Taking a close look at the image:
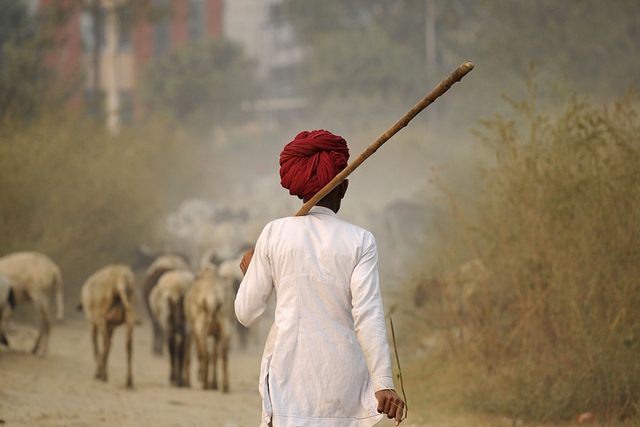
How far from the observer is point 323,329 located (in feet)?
10.3

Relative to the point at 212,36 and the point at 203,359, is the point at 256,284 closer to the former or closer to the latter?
the point at 203,359

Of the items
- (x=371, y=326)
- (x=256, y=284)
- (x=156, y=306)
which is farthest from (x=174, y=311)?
(x=371, y=326)

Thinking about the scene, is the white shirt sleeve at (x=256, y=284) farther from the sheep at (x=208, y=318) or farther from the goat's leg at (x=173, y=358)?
the goat's leg at (x=173, y=358)

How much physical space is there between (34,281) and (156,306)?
4.99 ft

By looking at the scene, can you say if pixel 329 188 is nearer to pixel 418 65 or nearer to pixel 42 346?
pixel 42 346

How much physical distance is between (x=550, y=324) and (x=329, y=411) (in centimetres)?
442

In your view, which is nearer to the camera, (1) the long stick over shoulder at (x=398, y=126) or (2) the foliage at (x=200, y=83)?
(1) the long stick over shoulder at (x=398, y=126)

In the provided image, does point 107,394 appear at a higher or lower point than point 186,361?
lower

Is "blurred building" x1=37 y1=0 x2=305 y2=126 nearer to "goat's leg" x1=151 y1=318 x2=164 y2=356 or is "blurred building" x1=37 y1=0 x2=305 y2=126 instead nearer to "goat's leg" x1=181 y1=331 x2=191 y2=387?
"goat's leg" x1=151 y1=318 x2=164 y2=356

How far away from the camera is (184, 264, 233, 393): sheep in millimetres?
8562

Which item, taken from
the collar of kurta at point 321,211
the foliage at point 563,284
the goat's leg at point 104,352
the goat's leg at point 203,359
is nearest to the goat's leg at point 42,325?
the goat's leg at point 104,352

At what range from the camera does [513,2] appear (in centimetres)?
3222

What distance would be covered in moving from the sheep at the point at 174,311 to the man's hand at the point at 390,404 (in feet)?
20.1

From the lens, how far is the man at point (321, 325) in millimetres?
3080
